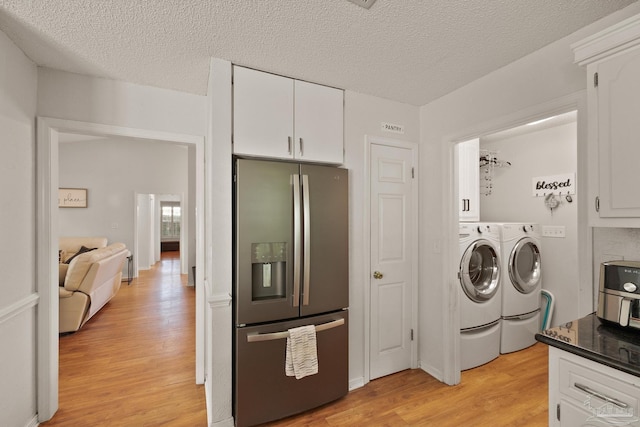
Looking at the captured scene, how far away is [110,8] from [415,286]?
2.91 m

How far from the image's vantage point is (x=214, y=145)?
1921 mm

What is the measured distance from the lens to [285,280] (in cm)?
206

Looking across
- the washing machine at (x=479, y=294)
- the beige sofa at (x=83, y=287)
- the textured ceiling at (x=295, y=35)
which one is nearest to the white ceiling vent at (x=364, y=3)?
the textured ceiling at (x=295, y=35)

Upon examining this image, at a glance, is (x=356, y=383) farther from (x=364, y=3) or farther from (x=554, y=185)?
(x=554, y=185)

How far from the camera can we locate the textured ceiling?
4.80 ft

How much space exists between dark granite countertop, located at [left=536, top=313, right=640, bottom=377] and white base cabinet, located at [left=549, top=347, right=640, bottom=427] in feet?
0.14

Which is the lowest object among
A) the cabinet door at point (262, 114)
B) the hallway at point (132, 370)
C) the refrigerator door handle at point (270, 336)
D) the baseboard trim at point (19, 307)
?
the hallway at point (132, 370)

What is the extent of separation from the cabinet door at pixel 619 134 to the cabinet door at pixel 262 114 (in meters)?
1.74

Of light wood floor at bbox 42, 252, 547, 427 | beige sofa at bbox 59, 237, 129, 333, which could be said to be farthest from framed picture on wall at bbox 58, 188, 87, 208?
light wood floor at bbox 42, 252, 547, 427

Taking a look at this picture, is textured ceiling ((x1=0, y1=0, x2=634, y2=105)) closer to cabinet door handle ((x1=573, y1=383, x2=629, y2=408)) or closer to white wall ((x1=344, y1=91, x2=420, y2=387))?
white wall ((x1=344, y1=91, x2=420, y2=387))

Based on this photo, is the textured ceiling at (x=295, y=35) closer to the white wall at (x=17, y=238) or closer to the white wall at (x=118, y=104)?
the white wall at (x=118, y=104)

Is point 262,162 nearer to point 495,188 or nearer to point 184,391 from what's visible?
point 184,391

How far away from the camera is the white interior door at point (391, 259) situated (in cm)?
256

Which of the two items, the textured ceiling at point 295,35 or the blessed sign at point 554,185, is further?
the blessed sign at point 554,185
